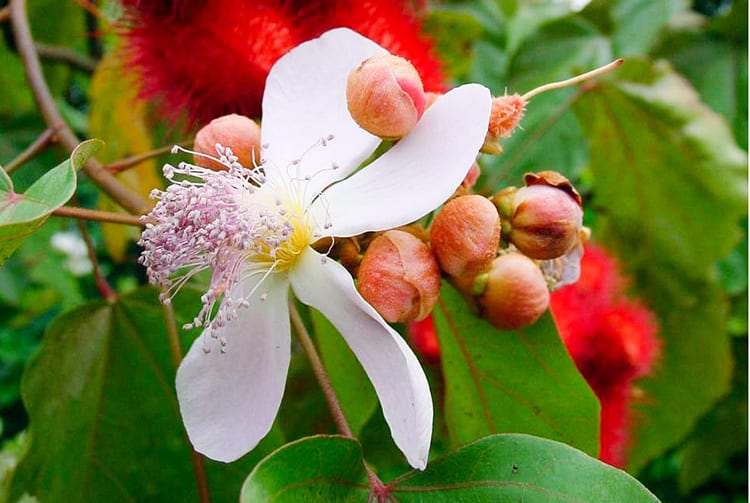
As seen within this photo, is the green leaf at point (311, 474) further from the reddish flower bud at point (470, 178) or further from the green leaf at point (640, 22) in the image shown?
the green leaf at point (640, 22)

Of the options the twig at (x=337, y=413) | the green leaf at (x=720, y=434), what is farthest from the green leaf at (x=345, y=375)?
the green leaf at (x=720, y=434)

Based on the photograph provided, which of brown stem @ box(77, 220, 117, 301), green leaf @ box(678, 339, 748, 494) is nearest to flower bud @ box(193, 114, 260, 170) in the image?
brown stem @ box(77, 220, 117, 301)

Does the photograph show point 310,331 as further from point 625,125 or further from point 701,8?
point 701,8

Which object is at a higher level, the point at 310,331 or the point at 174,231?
the point at 174,231

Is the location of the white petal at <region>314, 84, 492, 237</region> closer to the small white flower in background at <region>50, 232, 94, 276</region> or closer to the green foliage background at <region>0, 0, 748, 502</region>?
the green foliage background at <region>0, 0, 748, 502</region>

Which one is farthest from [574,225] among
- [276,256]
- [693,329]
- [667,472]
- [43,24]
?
[667,472]

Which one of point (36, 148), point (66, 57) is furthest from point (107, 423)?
point (66, 57)
